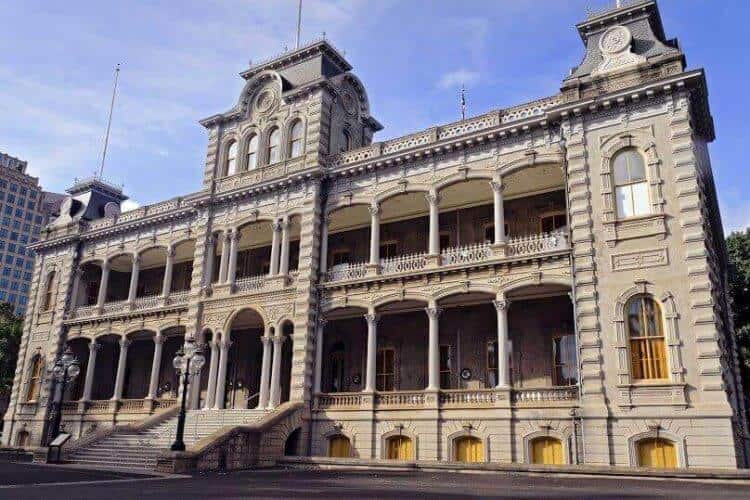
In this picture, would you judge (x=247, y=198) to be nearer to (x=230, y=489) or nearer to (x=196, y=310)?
(x=196, y=310)

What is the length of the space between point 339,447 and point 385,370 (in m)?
4.02

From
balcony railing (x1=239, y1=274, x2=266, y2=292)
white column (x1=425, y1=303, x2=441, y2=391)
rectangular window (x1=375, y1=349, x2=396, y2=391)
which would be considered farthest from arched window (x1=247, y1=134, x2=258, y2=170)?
white column (x1=425, y1=303, x2=441, y2=391)

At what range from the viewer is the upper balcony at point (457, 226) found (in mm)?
22703

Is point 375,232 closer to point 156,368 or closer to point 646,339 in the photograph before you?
point 646,339

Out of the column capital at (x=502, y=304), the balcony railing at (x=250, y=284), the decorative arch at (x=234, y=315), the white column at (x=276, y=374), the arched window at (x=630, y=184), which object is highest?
the arched window at (x=630, y=184)

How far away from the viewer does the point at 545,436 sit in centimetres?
1969

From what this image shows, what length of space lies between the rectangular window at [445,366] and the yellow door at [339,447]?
429 centimetres

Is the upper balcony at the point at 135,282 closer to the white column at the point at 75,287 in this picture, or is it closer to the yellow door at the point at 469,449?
the white column at the point at 75,287

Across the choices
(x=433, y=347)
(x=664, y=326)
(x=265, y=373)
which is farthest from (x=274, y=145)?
(x=664, y=326)

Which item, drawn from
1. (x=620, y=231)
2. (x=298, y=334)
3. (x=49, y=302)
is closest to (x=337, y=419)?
(x=298, y=334)

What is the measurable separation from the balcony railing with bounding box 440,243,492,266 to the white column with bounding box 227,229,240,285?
399 inches

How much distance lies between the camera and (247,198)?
1148 inches

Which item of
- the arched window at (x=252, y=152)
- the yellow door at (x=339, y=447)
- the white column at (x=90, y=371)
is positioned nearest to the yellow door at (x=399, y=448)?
the yellow door at (x=339, y=447)

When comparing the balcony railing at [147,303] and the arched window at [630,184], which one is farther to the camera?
the balcony railing at [147,303]
